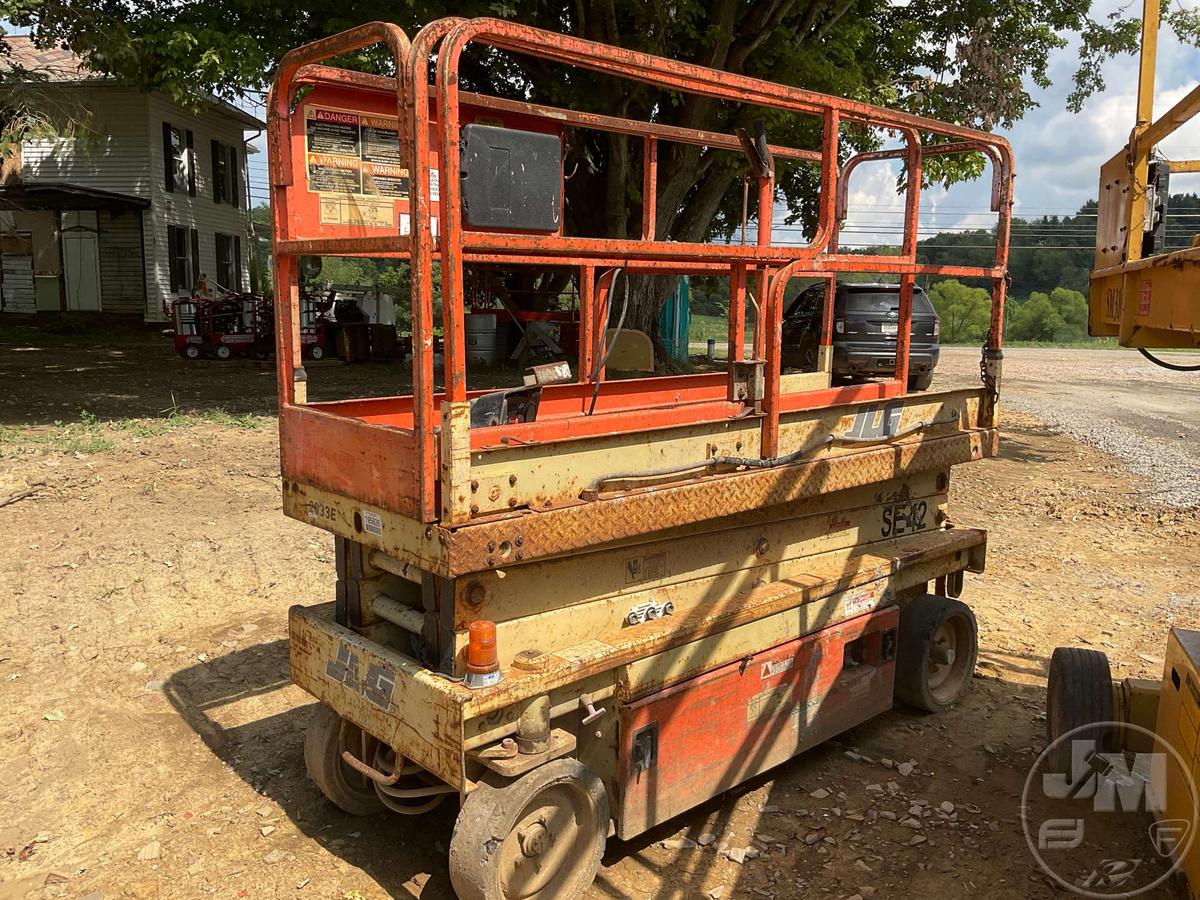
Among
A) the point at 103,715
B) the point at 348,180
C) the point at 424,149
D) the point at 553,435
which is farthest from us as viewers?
the point at 103,715

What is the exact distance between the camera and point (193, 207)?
26484 millimetres

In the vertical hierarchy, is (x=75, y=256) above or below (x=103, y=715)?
above

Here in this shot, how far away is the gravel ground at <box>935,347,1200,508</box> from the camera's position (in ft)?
37.9

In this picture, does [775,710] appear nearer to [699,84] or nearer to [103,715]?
[699,84]

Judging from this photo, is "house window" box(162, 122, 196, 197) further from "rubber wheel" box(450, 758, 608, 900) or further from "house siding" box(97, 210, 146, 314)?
"rubber wheel" box(450, 758, 608, 900)

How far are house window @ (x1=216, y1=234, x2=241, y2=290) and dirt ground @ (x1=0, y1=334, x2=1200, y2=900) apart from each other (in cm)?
1995

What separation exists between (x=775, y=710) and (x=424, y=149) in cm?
274

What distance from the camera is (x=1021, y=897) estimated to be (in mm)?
3697

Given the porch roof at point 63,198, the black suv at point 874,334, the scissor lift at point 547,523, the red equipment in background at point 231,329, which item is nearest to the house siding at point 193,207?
the porch roof at point 63,198

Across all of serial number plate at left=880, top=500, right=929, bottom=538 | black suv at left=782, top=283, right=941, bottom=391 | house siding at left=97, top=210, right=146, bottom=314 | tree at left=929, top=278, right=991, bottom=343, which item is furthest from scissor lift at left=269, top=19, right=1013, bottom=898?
tree at left=929, top=278, right=991, bottom=343

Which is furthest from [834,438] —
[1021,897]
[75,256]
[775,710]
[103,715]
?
[75,256]

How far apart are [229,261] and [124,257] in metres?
4.45

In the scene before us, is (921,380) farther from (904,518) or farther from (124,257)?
(124,257)

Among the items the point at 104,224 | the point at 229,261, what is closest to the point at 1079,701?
the point at 104,224
